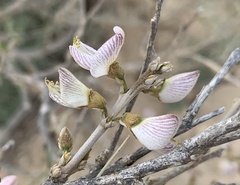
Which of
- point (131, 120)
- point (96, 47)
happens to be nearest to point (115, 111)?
point (131, 120)

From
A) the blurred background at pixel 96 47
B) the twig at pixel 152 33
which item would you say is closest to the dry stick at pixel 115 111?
the twig at pixel 152 33

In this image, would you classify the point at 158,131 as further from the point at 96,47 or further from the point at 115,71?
the point at 96,47

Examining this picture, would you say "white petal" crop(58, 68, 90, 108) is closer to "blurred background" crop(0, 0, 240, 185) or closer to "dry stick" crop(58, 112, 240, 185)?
"dry stick" crop(58, 112, 240, 185)

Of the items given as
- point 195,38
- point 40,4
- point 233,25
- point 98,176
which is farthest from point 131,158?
point 195,38

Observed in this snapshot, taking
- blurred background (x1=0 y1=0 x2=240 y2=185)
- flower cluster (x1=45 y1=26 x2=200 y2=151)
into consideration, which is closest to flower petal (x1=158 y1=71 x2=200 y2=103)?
flower cluster (x1=45 y1=26 x2=200 y2=151)

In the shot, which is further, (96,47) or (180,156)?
(96,47)

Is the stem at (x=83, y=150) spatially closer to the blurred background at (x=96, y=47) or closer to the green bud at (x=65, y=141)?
the green bud at (x=65, y=141)

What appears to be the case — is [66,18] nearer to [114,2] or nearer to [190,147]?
Answer: [114,2]
